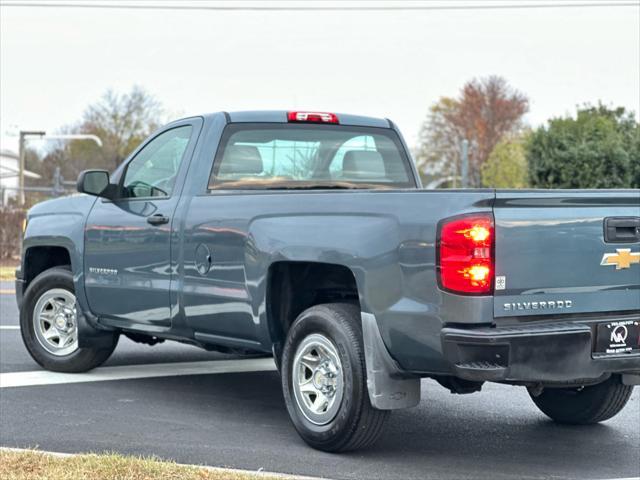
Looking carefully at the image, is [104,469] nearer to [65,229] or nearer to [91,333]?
[91,333]

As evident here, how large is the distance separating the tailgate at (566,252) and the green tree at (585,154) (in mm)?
24555

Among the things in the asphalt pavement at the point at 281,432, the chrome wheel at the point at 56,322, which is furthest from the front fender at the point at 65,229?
the asphalt pavement at the point at 281,432

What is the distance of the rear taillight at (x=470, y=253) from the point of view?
5332mm

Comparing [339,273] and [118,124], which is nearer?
[339,273]

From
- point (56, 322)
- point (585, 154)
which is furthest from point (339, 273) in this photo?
point (585, 154)

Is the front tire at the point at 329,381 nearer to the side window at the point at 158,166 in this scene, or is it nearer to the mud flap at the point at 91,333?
the side window at the point at 158,166

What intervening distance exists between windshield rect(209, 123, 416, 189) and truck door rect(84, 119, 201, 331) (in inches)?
12.7

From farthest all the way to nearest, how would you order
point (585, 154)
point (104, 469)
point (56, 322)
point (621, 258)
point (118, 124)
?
point (118, 124)
point (585, 154)
point (56, 322)
point (621, 258)
point (104, 469)

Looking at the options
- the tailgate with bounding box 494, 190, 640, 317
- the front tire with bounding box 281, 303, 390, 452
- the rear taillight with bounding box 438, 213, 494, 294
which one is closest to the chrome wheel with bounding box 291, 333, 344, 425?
the front tire with bounding box 281, 303, 390, 452

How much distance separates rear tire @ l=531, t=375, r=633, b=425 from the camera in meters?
6.99

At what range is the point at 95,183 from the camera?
26.4 feet

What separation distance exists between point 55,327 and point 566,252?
4.59 meters

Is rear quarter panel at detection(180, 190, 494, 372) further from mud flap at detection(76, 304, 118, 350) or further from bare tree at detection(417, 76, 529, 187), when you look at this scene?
bare tree at detection(417, 76, 529, 187)

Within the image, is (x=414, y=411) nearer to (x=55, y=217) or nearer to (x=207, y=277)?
(x=207, y=277)
